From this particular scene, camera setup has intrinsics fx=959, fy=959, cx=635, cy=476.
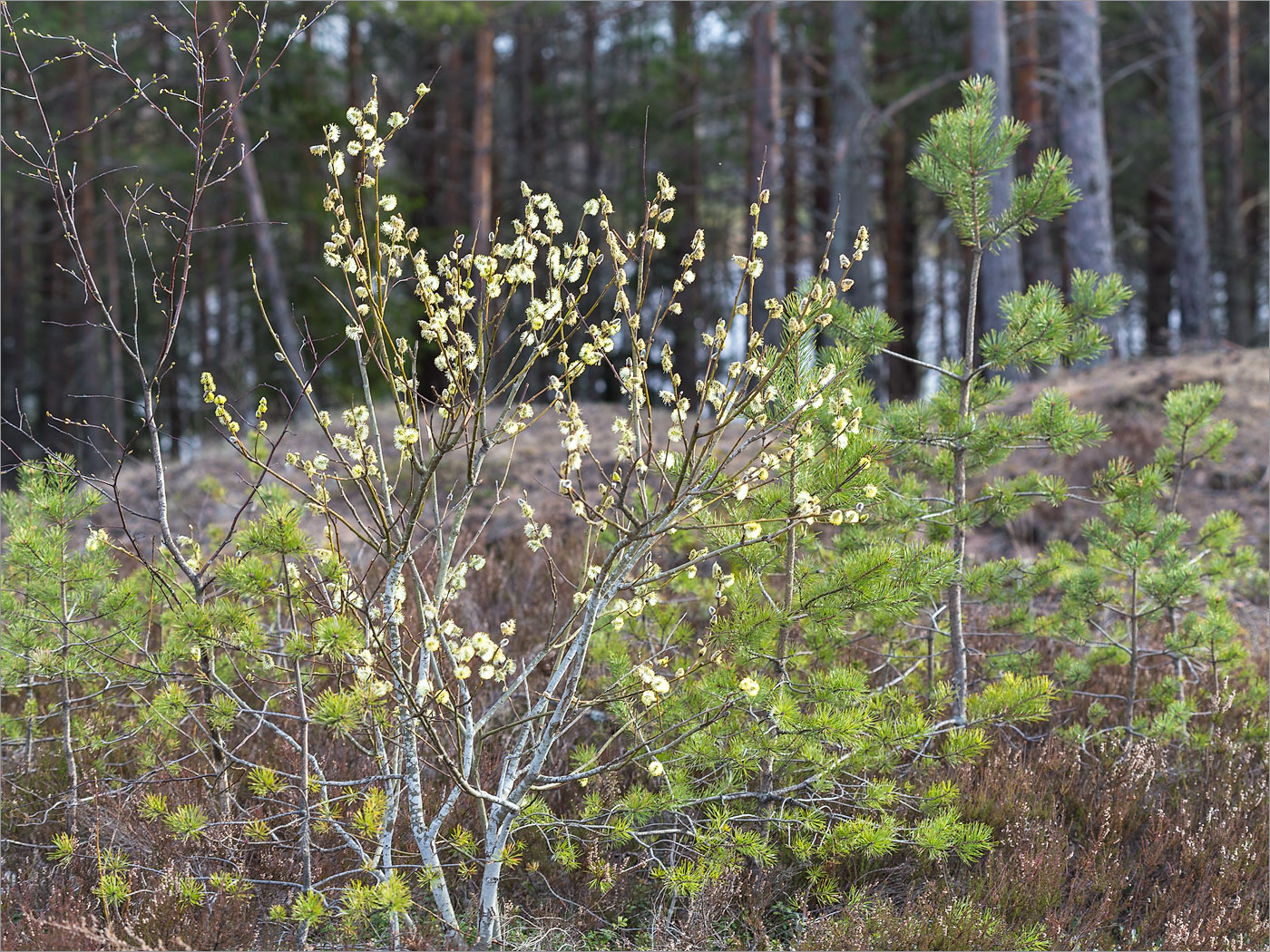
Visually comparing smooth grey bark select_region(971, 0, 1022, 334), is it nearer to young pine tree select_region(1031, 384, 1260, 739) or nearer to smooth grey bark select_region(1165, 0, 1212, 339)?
smooth grey bark select_region(1165, 0, 1212, 339)

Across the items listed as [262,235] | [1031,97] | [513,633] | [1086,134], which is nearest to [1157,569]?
[513,633]

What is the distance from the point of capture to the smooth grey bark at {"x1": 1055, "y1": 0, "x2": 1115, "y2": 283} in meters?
11.1

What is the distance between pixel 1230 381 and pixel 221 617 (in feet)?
31.9

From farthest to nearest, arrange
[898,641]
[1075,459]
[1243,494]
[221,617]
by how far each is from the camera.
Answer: [1075,459]
[1243,494]
[898,641]
[221,617]

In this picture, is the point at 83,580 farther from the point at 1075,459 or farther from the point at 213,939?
the point at 1075,459

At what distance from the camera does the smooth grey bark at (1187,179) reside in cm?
1304

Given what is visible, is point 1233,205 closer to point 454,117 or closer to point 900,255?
point 900,255

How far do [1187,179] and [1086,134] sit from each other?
3.22 meters

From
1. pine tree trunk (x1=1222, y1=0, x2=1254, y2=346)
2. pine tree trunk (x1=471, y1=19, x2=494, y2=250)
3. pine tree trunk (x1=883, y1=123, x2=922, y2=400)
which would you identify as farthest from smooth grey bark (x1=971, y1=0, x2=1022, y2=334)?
pine tree trunk (x1=471, y1=19, x2=494, y2=250)

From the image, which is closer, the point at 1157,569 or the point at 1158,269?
the point at 1157,569

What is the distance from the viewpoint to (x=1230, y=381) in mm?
9484

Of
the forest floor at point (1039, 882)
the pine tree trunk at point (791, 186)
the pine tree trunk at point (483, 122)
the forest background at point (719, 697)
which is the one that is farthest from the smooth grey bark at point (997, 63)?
the forest floor at point (1039, 882)

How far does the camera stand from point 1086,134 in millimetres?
11148

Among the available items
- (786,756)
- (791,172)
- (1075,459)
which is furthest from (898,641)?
(791,172)
